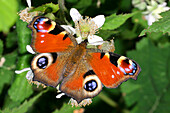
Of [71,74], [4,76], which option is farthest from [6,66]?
[71,74]

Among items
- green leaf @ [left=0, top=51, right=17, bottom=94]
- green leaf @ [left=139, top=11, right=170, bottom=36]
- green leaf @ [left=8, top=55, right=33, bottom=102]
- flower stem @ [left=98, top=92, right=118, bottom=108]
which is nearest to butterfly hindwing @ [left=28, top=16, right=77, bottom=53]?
green leaf @ [left=8, top=55, right=33, bottom=102]

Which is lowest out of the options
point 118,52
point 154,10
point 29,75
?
point 118,52

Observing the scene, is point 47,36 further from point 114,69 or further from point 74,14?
point 114,69

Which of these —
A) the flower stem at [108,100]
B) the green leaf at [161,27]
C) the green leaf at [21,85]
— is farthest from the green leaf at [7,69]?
the green leaf at [161,27]

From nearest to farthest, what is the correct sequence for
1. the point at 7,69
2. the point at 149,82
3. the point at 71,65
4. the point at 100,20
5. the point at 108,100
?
1. the point at 71,65
2. the point at 100,20
3. the point at 7,69
4. the point at 108,100
5. the point at 149,82

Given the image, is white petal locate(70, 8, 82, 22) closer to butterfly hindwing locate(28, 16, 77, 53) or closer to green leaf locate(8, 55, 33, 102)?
butterfly hindwing locate(28, 16, 77, 53)

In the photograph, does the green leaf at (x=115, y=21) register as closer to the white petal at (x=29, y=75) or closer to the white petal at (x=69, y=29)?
the white petal at (x=69, y=29)

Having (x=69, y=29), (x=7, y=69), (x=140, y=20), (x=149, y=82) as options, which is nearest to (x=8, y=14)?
(x=69, y=29)

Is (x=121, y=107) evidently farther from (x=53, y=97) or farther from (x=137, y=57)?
(x=53, y=97)
